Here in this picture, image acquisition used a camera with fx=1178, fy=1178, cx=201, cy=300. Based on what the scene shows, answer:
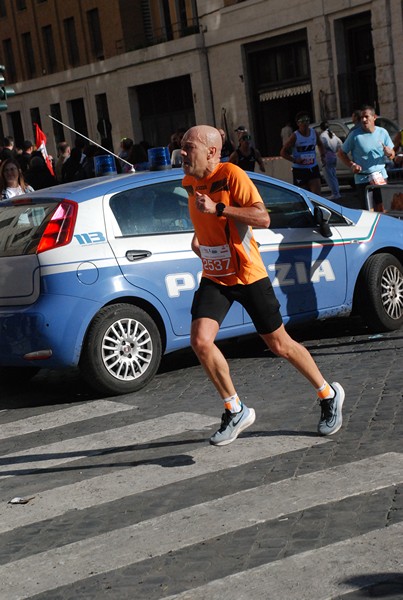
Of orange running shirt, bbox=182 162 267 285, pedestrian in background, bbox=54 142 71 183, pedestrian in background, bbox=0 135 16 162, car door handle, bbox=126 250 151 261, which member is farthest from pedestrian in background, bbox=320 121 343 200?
orange running shirt, bbox=182 162 267 285

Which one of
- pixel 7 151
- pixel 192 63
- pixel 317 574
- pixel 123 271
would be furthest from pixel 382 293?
pixel 192 63

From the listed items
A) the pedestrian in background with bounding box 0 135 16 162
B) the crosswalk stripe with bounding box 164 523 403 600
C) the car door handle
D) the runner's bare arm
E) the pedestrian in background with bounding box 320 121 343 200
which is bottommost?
the pedestrian in background with bounding box 320 121 343 200

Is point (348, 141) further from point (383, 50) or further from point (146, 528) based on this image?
point (383, 50)

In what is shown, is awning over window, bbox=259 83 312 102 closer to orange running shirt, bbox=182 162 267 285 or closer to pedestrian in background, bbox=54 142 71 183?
pedestrian in background, bbox=54 142 71 183

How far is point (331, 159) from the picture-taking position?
25438 mm

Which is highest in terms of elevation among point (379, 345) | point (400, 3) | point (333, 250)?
point (400, 3)

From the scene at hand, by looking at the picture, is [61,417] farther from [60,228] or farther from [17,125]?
[17,125]

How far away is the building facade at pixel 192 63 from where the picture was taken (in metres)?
36.9

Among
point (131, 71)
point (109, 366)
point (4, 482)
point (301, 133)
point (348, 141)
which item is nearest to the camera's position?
point (4, 482)

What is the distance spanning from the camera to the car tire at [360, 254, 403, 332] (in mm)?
9680

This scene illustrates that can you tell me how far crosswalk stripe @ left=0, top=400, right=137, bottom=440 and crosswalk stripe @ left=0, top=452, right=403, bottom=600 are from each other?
2445mm

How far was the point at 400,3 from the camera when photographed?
34281 millimetres

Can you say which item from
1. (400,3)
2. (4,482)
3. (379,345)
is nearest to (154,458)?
(4,482)

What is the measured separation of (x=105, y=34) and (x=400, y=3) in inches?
797
